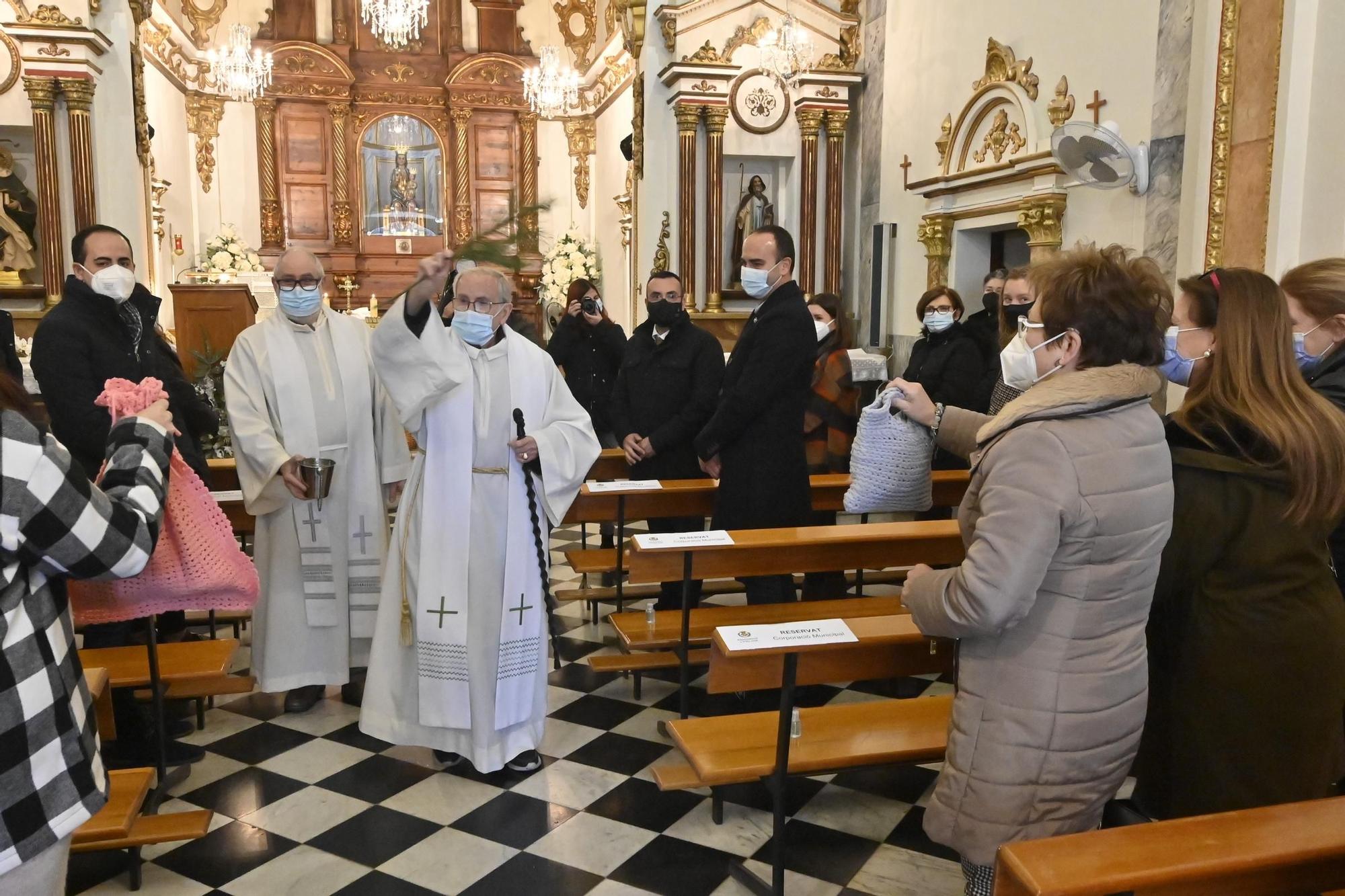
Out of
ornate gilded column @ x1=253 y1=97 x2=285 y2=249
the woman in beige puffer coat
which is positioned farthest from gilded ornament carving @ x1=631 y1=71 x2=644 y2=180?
the woman in beige puffer coat

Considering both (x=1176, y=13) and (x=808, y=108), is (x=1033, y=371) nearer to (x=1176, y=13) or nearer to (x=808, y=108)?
(x=1176, y=13)

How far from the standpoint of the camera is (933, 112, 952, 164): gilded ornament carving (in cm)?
826

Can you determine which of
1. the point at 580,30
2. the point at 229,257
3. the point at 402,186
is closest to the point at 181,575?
the point at 229,257

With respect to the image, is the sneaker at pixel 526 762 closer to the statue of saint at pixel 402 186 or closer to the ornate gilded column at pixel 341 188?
the ornate gilded column at pixel 341 188

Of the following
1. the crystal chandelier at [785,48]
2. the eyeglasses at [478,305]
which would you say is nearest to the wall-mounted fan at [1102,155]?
the crystal chandelier at [785,48]

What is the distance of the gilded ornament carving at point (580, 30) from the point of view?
1397cm

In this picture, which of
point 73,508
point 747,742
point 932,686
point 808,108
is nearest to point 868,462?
point 747,742

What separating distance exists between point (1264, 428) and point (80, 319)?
378 centimetres

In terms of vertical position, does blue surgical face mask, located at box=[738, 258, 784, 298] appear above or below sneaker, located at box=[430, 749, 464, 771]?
above

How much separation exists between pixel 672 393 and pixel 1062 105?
12.5ft

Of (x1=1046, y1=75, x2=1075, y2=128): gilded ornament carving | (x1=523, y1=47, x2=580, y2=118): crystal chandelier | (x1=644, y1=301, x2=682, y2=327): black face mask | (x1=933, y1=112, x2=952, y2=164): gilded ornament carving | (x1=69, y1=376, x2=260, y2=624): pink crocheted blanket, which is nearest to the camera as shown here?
(x1=69, y1=376, x2=260, y2=624): pink crocheted blanket

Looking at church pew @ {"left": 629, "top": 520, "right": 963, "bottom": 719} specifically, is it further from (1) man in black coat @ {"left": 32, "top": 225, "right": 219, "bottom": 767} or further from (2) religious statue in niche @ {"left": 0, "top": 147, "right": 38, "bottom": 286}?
(2) religious statue in niche @ {"left": 0, "top": 147, "right": 38, "bottom": 286}

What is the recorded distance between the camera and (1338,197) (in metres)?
4.76

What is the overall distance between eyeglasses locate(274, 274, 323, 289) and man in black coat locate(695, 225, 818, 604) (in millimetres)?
1684
